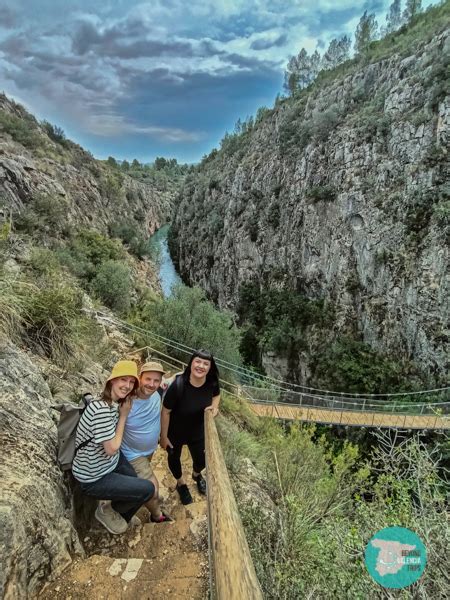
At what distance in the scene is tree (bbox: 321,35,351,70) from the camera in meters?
43.7

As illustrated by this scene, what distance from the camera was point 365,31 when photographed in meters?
38.4

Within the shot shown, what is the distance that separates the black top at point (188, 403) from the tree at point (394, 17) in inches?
2050

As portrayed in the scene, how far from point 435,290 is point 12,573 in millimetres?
17851

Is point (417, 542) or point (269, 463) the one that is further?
point (269, 463)

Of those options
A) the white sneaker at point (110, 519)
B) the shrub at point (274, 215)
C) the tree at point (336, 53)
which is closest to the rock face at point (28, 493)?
the white sneaker at point (110, 519)

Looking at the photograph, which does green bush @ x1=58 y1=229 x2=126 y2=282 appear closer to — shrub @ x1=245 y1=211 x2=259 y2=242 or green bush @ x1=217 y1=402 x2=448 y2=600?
green bush @ x1=217 y1=402 x2=448 y2=600

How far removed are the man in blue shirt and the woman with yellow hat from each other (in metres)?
0.23

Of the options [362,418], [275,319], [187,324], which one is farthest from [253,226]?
[187,324]

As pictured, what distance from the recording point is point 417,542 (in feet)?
5.10

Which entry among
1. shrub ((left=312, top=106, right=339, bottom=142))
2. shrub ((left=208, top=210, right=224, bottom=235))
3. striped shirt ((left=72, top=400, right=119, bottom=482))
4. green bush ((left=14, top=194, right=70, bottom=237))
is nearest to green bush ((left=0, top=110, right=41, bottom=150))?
green bush ((left=14, top=194, right=70, bottom=237))

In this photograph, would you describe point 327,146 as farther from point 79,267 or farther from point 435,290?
point 79,267

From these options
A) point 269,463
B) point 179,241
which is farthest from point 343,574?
point 179,241

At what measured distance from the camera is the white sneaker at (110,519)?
98.3 inches

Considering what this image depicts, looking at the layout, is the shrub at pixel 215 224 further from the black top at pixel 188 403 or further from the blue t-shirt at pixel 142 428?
the blue t-shirt at pixel 142 428
